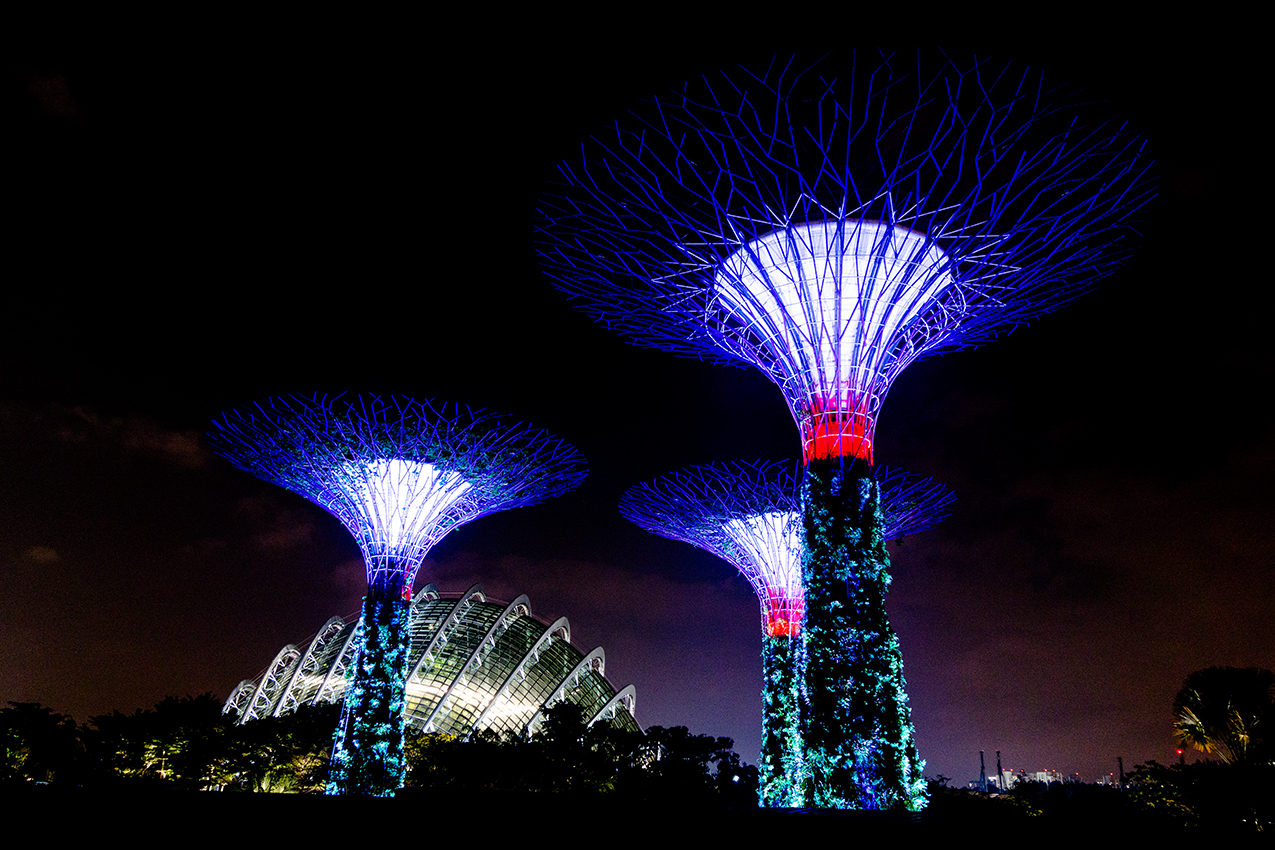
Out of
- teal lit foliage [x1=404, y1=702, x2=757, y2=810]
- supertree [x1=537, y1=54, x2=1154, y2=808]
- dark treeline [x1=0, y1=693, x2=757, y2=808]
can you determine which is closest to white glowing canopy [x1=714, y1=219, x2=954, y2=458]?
supertree [x1=537, y1=54, x2=1154, y2=808]

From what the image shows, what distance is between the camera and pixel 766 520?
26844mm

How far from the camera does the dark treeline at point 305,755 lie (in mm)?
27828

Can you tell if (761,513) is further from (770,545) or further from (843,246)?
(843,246)

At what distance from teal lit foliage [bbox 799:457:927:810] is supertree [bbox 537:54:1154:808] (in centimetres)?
3

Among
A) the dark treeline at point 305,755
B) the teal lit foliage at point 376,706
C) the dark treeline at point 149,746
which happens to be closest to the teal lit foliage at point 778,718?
the dark treeline at point 305,755

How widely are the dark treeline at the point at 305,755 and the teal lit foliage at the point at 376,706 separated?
363 inches

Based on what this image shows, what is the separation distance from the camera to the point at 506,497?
24828 mm

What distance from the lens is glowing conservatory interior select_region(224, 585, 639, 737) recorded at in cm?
5344

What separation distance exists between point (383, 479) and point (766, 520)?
12.1 m

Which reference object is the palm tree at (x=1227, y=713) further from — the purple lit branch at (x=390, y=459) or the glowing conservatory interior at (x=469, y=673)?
the glowing conservatory interior at (x=469, y=673)

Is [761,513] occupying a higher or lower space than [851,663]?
higher

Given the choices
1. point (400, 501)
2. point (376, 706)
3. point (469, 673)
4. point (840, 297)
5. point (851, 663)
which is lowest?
point (376, 706)

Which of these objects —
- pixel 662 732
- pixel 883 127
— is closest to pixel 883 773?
pixel 883 127

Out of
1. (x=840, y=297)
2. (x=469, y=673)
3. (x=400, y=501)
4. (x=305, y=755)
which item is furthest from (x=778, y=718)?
(x=469, y=673)
